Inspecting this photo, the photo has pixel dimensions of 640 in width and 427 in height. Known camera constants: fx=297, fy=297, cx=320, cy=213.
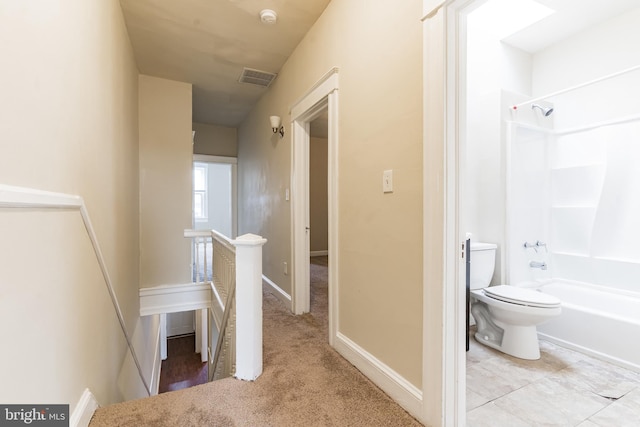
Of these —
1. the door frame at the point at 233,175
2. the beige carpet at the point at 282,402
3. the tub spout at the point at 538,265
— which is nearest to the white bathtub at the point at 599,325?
the tub spout at the point at 538,265

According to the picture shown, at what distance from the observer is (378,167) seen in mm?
1680

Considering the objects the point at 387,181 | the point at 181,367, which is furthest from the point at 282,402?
the point at 181,367

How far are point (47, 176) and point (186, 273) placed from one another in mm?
2669

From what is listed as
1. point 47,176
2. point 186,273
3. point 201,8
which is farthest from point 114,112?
point 186,273

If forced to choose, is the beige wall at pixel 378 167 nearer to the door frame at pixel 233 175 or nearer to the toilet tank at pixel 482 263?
the toilet tank at pixel 482 263

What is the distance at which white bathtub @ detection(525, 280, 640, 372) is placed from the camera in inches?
78.3

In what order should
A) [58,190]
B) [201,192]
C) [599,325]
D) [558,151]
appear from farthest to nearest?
[201,192] < [558,151] < [599,325] < [58,190]

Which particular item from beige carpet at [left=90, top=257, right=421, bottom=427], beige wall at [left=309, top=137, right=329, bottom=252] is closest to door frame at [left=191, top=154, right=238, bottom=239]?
beige wall at [left=309, top=137, right=329, bottom=252]

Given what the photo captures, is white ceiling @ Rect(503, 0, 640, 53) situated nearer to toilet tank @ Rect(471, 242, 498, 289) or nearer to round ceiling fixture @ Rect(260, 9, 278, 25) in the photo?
toilet tank @ Rect(471, 242, 498, 289)

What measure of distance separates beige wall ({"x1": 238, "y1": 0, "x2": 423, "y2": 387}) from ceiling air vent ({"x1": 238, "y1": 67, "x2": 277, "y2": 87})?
93 cm

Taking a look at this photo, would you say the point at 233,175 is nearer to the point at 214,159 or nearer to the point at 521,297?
the point at 214,159

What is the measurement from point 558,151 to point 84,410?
13.6 feet

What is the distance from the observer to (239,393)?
158 cm

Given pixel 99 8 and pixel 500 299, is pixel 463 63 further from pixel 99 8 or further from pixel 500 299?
pixel 99 8
